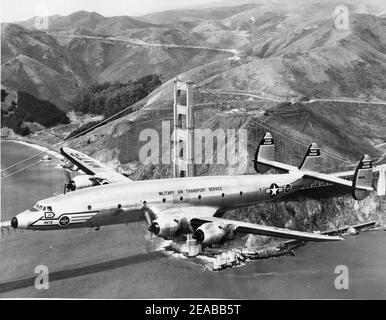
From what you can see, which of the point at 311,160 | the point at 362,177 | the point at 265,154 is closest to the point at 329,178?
the point at 362,177

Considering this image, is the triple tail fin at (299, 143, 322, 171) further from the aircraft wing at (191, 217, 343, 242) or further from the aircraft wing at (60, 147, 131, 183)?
the aircraft wing at (60, 147, 131, 183)

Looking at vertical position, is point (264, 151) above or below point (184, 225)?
above

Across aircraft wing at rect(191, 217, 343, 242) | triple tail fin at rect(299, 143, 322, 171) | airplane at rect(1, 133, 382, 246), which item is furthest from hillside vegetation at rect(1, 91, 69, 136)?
aircraft wing at rect(191, 217, 343, 242)

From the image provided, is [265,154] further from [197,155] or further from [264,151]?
[197,155]

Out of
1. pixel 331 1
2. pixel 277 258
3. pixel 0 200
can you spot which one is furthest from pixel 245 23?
pixel 0 200

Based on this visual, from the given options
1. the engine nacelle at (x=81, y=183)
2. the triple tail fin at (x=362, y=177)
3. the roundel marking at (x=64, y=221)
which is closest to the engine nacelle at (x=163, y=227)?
the roundel marking at (x=64, y=221)

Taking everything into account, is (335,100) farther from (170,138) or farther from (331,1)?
(170,138)
